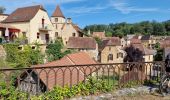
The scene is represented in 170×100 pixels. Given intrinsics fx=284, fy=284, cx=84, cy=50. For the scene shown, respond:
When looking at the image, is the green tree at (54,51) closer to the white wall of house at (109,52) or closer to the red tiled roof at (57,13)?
the white wall of house at (109,52)

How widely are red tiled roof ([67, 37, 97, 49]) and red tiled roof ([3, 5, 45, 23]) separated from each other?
9.05 metres

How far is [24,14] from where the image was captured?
4841 cm

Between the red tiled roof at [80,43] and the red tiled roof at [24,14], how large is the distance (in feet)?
29.7

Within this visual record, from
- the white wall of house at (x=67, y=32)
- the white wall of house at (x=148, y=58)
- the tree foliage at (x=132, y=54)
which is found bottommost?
the white wall of house at (x=148, y=58)

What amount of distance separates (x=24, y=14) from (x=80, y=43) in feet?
38.9

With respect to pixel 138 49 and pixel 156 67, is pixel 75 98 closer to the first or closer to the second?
pixel 156 67

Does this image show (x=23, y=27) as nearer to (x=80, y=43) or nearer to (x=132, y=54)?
(x=80, y=43)

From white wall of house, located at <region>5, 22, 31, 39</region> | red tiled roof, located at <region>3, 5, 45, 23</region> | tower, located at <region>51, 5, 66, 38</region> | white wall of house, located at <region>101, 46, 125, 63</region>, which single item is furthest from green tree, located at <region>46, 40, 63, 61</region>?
white wall of house, located at <region>101, 46, 125, 63</region>

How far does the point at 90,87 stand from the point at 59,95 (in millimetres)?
1160

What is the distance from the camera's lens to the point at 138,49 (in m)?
55.8

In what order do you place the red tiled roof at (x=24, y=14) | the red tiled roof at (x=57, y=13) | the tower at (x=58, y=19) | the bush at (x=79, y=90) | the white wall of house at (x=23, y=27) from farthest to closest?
1. the red tiled roof at (x=57, y=13)
2. the tower at (x=58, y=19)
3. the red tiled roof at (x=24, y=14)
4. the white wall of house at (x=23, y=27)
5. the bush at (x=79, y=90)

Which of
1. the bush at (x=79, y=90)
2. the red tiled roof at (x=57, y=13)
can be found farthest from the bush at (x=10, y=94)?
the red tiled roof at (x=57, y=13)

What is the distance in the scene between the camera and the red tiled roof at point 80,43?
5290 cm

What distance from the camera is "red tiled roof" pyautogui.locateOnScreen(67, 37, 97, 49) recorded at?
52.9m
